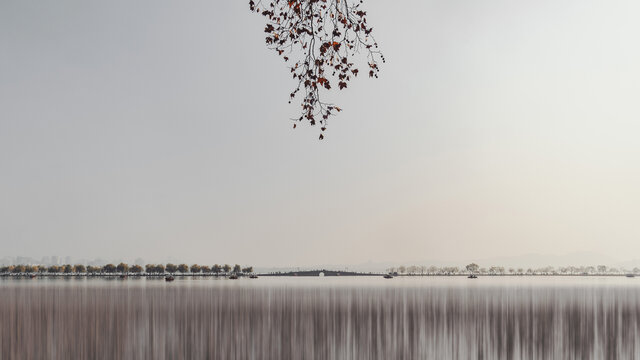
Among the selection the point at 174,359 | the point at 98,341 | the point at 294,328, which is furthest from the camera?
the point at 294,328

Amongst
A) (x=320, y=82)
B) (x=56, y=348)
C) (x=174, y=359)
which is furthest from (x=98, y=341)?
(x=320, y=82)

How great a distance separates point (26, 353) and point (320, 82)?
2437cm

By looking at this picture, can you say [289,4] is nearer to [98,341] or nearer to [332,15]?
[332,15]

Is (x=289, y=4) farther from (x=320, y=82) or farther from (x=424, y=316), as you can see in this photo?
(x=424, y=316)

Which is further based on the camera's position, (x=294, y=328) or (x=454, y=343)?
(x=294, y=328)

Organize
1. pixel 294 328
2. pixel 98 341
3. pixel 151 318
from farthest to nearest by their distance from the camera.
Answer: pixel 151 318 → pixel 294 328 → pixel 98 341

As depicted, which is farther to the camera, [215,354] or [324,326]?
[324,326]

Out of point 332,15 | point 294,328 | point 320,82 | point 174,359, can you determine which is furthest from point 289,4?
point 294,328

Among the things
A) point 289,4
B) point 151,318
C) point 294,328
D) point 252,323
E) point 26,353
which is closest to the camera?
point 289,4

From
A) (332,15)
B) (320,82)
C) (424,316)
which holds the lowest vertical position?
(424,316)

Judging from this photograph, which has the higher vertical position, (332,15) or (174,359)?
(332,15)

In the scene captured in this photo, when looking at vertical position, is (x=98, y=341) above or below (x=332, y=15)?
below

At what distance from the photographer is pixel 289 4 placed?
10859 millimetres

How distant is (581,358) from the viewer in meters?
28.1
